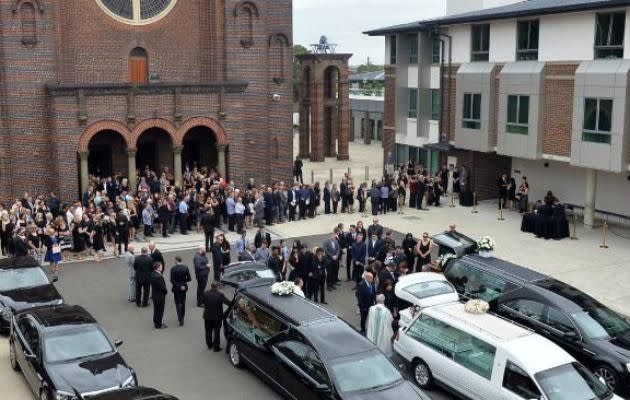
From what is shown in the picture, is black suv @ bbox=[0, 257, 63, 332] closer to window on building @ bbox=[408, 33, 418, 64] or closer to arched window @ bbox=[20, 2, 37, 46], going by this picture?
arched window @ bbox=[20, 2, 37, 46]

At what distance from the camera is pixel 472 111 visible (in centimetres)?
3253

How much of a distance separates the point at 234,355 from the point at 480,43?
75.0 ft

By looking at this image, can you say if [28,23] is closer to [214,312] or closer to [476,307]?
[214,312]

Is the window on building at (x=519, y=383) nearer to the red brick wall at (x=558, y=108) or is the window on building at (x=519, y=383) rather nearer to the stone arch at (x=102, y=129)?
the red brick wall at (x=558, y=108)

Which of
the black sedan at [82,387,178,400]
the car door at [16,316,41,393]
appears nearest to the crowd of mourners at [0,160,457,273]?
the car door at [16,316,41,393]

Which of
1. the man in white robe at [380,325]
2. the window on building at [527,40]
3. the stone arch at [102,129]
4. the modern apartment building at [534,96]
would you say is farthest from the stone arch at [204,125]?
the man in white robe at [380,325]

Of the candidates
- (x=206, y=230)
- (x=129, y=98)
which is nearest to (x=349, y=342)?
(x=206, y=230)

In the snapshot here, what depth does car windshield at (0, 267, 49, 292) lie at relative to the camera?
55.9 feet

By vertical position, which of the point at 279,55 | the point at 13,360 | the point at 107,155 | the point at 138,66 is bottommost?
the point at 13,360

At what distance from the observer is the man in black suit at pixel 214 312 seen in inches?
593

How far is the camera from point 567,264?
22.9 m

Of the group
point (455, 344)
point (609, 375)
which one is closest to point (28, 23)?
point (455, 344)

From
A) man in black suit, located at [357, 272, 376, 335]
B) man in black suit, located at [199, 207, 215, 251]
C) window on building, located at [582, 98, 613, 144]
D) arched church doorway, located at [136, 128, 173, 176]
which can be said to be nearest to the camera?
man in black suit, located at [357, 272, 376, 335]

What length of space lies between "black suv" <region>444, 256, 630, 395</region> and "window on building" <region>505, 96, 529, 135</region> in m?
14.0
